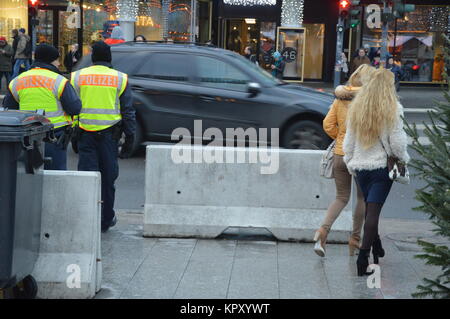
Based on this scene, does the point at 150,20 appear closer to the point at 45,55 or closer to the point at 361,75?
the point at 45,55

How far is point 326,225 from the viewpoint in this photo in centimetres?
693

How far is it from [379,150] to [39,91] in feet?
10.3

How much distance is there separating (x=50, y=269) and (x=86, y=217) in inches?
18.3

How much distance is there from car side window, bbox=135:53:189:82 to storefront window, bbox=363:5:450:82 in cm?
2057

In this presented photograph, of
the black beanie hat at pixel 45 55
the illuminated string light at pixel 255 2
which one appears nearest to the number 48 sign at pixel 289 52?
the illuminated string light at pixel 255 2

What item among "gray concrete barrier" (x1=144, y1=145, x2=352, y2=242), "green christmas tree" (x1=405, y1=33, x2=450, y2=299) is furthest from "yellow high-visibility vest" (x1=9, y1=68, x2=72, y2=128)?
"green christmas tree" (x1=405, y1=33, x2=450, y2=299)

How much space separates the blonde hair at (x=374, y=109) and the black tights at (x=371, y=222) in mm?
498

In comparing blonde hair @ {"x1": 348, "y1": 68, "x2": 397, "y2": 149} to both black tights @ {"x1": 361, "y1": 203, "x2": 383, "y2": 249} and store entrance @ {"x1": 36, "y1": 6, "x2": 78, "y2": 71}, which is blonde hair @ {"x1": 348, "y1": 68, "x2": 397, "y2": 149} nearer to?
black tights @ {"x1": 361, "y1": 203, "x2": 383, "y2": 249}

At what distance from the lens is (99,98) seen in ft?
24.8

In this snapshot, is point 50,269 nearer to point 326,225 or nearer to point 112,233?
point 112,233

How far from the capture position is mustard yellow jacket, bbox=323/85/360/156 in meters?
6.90

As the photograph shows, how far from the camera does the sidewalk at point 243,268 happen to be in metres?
5.98

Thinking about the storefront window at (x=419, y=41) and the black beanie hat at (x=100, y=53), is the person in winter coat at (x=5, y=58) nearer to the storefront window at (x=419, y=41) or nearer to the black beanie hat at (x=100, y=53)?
the storefront window at (x=419, y=41)

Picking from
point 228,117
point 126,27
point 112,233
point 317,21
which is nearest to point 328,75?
point 317,21
